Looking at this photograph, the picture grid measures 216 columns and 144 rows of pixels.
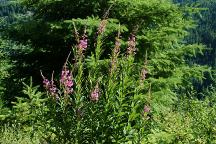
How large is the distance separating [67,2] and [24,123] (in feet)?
14.5

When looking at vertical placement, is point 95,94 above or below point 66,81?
below

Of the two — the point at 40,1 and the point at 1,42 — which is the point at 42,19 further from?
the point at 1,42

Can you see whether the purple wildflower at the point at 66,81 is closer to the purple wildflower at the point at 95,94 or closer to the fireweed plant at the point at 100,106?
the fireweed plant at the point at 100,106

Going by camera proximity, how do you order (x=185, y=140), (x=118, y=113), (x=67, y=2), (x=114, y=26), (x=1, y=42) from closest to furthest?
1. (x=118, y=113)
2. (x=185, y=140)
3. (x=114, y=26)
4. (x=67, y=2)
5. (x=1, y=42)

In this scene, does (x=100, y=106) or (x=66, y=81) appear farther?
(x=100, y=106)

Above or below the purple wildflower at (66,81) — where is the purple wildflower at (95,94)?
below

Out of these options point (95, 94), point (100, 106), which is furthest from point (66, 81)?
point (100, 106)

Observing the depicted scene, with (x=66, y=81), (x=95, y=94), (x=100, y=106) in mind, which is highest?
(x=66, y=81)

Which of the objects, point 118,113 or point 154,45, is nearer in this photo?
point 118,113

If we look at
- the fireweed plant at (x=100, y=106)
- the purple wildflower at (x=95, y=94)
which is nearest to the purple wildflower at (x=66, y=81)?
the fireweed plant at (x=100, y=106)

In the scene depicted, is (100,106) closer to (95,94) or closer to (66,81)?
(95,94)

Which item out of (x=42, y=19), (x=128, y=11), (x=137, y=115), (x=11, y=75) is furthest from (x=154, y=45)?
(x=137, y=115)

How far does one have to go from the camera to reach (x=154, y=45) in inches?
559

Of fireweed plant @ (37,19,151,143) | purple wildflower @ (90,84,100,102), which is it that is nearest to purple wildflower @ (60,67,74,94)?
fireweed plant @ (37,19,151,143)
